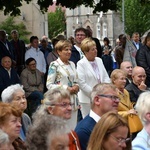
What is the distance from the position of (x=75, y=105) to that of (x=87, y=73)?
794 mm

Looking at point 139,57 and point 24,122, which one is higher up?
point 139,57

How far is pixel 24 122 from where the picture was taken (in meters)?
7.02

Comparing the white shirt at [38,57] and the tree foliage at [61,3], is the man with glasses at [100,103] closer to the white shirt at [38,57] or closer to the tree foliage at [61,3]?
the white shirt at [38,57]

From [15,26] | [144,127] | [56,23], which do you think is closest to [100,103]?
[144,127]

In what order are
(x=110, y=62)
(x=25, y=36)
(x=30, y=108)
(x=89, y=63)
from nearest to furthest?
(x=89, y=63), (x=30, y=108), (x=110, y=62), (x=25, y=36)

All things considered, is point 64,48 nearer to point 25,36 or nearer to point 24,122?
point 24,122

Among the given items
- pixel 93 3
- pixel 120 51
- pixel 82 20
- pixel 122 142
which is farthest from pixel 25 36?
pixel 122 142

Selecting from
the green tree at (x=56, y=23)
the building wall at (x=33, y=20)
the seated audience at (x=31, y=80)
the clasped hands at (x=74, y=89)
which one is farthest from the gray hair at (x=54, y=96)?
the green tree at (x=56, y=23)

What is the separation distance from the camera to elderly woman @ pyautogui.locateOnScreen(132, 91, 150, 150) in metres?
5.68

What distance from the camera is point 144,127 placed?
19.8 ft

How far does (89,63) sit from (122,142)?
4.53 meters

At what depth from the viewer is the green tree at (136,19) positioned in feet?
206

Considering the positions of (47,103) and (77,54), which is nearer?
(47,103)

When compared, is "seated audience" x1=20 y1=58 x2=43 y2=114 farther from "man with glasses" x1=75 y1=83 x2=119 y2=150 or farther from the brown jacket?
"man with glasses" x1=75 y1=83 x2=119 y2=150
